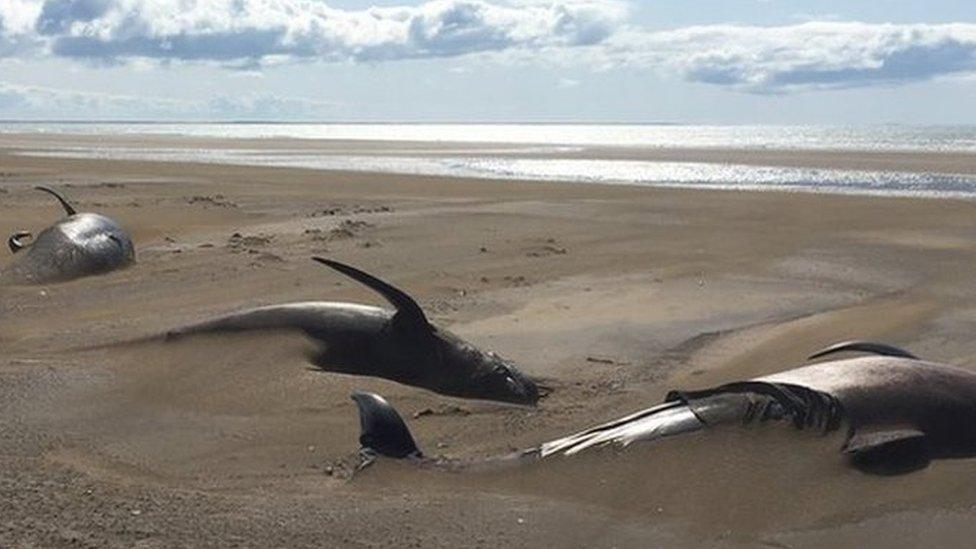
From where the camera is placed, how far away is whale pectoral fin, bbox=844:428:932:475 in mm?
4848

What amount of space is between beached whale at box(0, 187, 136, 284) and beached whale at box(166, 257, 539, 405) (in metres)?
4.42

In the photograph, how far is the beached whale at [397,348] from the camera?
7.10 meters

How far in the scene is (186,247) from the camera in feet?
46.3

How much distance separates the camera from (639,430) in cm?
529

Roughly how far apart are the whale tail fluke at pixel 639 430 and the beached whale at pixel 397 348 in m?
1.60

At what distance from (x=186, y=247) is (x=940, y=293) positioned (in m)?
8.60

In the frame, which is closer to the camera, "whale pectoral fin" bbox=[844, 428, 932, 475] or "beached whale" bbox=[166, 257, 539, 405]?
"whale pectoral fin" bbox=[844, 428, 932, 475]

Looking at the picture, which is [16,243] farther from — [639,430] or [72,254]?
[639,430]

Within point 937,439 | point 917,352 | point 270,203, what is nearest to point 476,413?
point 937,439

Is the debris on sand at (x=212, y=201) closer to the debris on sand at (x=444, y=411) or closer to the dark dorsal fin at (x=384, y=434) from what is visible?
the debris on sand at (x=444, y=411)

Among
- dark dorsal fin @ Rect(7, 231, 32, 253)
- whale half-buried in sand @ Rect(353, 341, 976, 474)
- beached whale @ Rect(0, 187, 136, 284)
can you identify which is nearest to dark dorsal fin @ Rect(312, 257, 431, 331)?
whale half-buried in sand @ Rect(353, 341, 976, 474)

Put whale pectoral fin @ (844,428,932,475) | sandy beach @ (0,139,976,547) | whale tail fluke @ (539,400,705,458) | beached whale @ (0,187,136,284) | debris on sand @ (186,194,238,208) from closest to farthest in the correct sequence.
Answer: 1. sandy beach @ (0,139,976,547)
2. whale pectoral fin @ (844,428,932,475)
3. whale tail fluke @ (539,400,705,458)
4. beached whale @ (0,187,136,284)
5. debris on sand @ (186,194,238,208)

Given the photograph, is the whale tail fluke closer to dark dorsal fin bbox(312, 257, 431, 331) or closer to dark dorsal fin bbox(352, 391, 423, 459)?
dark dorsal fin bbox(352, 391, 423, 459)

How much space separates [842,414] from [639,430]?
89 cm
